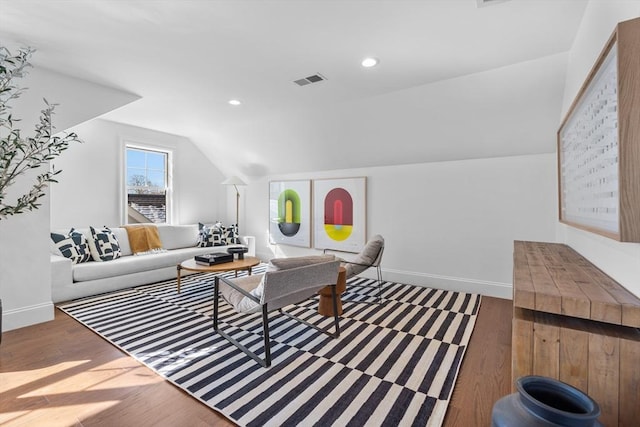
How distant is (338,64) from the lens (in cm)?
269

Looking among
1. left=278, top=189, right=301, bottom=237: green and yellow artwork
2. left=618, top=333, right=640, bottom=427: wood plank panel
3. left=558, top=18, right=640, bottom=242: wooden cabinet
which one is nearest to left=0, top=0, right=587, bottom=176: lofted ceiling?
left=558, top=18, right=640, bottom=242: wooden cabinet

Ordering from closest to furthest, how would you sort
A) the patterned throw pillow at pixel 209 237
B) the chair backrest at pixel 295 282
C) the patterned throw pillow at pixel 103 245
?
the chair backrest at pixel 295 282 < the patterned throw pillow at pixel 103 245 < the patterned throw pillow at pixel 209 237

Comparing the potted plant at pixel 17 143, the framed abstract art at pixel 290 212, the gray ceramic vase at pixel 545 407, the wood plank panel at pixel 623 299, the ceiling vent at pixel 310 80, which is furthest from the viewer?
the framed abstract art at pixel 290 212

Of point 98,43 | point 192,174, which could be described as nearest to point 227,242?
point 192,174

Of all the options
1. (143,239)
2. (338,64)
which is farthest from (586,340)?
(143,239)

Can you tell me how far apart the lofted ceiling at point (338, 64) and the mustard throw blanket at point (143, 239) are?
1677 millimetres

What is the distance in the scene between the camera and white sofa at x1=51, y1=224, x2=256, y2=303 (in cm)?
331

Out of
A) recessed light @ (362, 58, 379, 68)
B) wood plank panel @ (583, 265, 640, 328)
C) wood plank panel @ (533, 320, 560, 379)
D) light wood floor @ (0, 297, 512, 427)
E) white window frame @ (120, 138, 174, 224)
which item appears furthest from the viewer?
white window frame @ (120, 138, 174, 224)

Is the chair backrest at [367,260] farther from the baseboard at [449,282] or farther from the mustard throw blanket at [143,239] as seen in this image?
the mustard throw blanket at [143,239]

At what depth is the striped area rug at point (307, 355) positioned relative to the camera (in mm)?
1701

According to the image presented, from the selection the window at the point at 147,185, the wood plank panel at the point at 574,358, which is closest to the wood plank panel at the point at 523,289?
the wood plank panel at the point at 574,358

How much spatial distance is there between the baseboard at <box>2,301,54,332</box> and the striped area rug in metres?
0.21

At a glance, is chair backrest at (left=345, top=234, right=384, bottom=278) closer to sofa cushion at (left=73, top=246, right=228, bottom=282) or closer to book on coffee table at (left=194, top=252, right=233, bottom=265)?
book on coffee table at (left=194, top=252, right=233, bottom=265)

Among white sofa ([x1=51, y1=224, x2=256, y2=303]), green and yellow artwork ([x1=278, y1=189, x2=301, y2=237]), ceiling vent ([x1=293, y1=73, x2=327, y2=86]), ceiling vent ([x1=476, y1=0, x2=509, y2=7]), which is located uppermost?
ceiling vent ([x1=293, y1=73, x2=327, y2=86])
